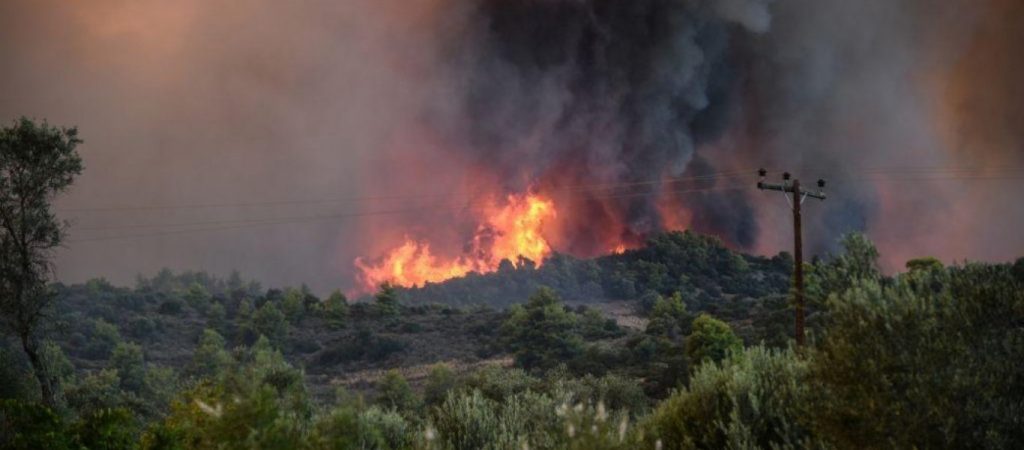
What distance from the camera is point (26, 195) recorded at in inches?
1463

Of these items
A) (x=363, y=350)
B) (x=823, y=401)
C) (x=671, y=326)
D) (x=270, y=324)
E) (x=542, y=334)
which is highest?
(x=671, y=326)

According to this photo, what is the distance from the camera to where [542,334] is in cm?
10562

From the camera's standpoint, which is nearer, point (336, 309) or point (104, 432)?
point (104, 432)

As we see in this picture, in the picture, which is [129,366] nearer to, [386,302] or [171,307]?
[171,307]

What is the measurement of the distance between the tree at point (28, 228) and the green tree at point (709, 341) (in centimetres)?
4867

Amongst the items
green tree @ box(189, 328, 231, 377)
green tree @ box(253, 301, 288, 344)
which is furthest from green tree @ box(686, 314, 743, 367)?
green tree @ box(253, 301, 288, 344)

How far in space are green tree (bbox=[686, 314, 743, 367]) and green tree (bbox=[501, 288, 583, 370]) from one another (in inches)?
1062

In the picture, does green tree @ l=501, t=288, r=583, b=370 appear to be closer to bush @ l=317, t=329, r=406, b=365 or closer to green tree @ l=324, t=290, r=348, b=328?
bush @ l=317, t=329, r=406, b=365

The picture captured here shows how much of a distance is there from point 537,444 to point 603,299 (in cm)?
15966

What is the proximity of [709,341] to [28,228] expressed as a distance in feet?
170

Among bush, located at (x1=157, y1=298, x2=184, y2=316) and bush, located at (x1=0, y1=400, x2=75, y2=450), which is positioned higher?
bush, located at (x1=157, y1=298, x2=184, y2=316)

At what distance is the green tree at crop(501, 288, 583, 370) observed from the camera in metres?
99.5

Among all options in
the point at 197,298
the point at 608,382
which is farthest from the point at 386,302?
the point at 608,382

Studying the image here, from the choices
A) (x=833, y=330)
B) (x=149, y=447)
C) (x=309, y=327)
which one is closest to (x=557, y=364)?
(x=309, y=327)
